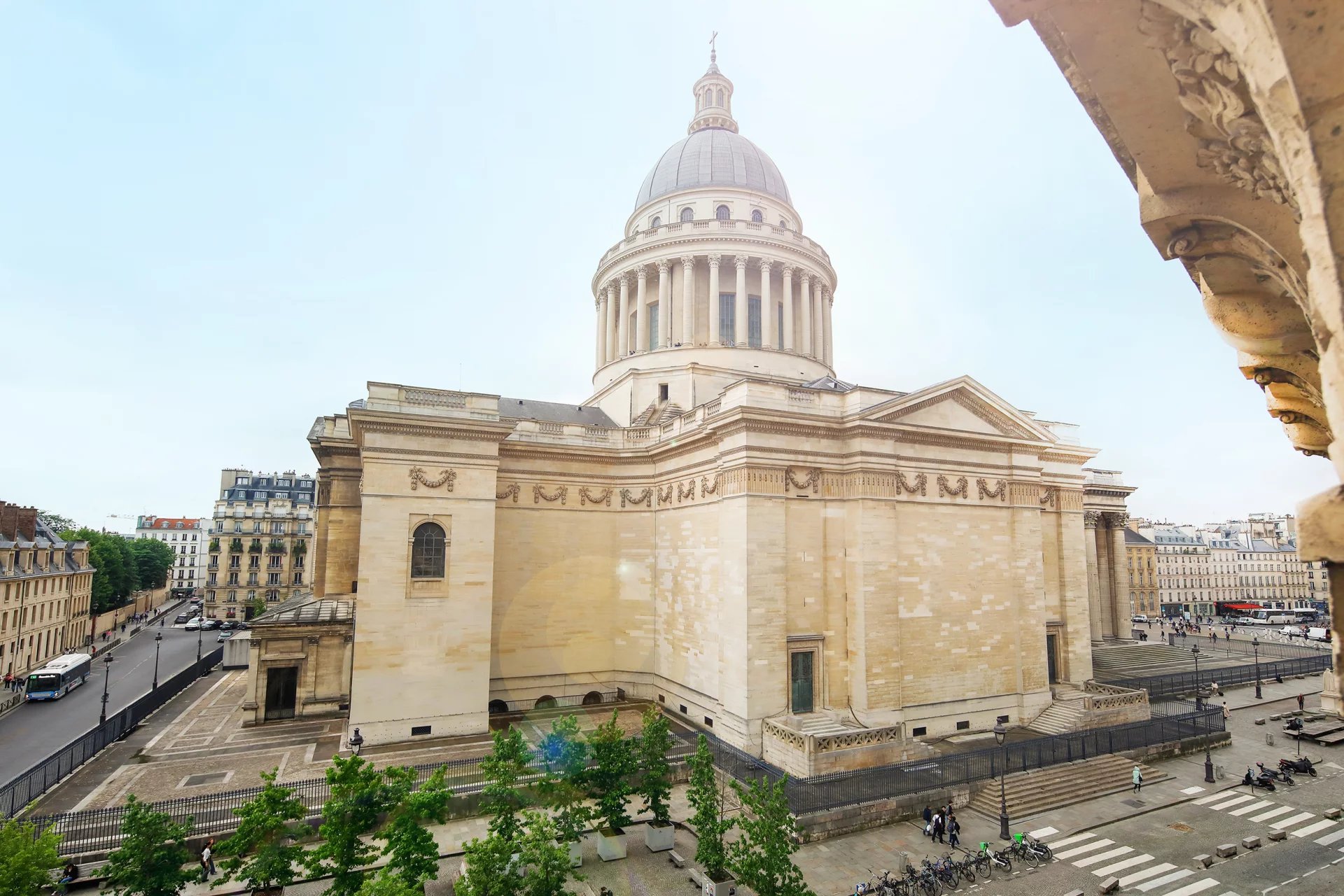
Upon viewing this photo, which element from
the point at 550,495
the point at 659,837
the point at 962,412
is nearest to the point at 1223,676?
the point at 962,412

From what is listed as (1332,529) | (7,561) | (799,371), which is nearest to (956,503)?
(799,371)

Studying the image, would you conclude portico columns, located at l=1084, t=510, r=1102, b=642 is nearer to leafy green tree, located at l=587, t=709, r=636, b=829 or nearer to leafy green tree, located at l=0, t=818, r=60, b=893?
leafy green tree, located at l=587, t=709, r=636, b=829

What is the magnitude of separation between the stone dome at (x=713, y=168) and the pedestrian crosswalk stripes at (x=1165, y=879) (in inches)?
1481

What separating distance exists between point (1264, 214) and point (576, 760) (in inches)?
694

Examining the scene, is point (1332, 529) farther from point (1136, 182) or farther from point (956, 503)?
point (956, 503)

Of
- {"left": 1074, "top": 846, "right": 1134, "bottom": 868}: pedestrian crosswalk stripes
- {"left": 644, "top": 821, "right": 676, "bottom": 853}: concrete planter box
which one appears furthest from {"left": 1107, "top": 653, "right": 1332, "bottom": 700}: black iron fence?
{"left": 644, "top": 821, "right": 676, "bottom": 853}: concrete planter box

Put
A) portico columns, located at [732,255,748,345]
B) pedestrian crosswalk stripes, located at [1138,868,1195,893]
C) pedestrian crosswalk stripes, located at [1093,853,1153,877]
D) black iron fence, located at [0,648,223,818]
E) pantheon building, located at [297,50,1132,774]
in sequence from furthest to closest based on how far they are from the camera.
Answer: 1. portico columns, located at [732,255,748,345]
2. pantheon building, located at [297,50,1132,774]
3. black iron fence, located at [0,648,223,818]
4. pedestrian crosswalk stripes, located at [1093,853,1153,877]
5. pedestrian crosswalk stripes, located at [1138,868,1195,893]

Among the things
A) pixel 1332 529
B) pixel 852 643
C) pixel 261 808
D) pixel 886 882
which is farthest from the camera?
pixel 852 643

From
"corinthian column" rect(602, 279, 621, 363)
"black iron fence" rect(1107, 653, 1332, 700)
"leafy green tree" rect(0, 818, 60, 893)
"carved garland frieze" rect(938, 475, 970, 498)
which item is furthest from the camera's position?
"corinthian column" rect(602, 279, 621, 363)

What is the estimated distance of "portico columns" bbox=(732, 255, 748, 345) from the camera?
40.3m

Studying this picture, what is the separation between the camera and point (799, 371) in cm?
4131

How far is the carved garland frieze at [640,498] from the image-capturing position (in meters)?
33.9

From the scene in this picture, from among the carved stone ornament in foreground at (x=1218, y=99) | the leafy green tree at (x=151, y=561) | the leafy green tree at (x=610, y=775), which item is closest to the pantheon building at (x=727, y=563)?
the leafy green tree at (x=610, y=775)

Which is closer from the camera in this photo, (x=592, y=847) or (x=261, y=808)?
(x=261, y=808)
